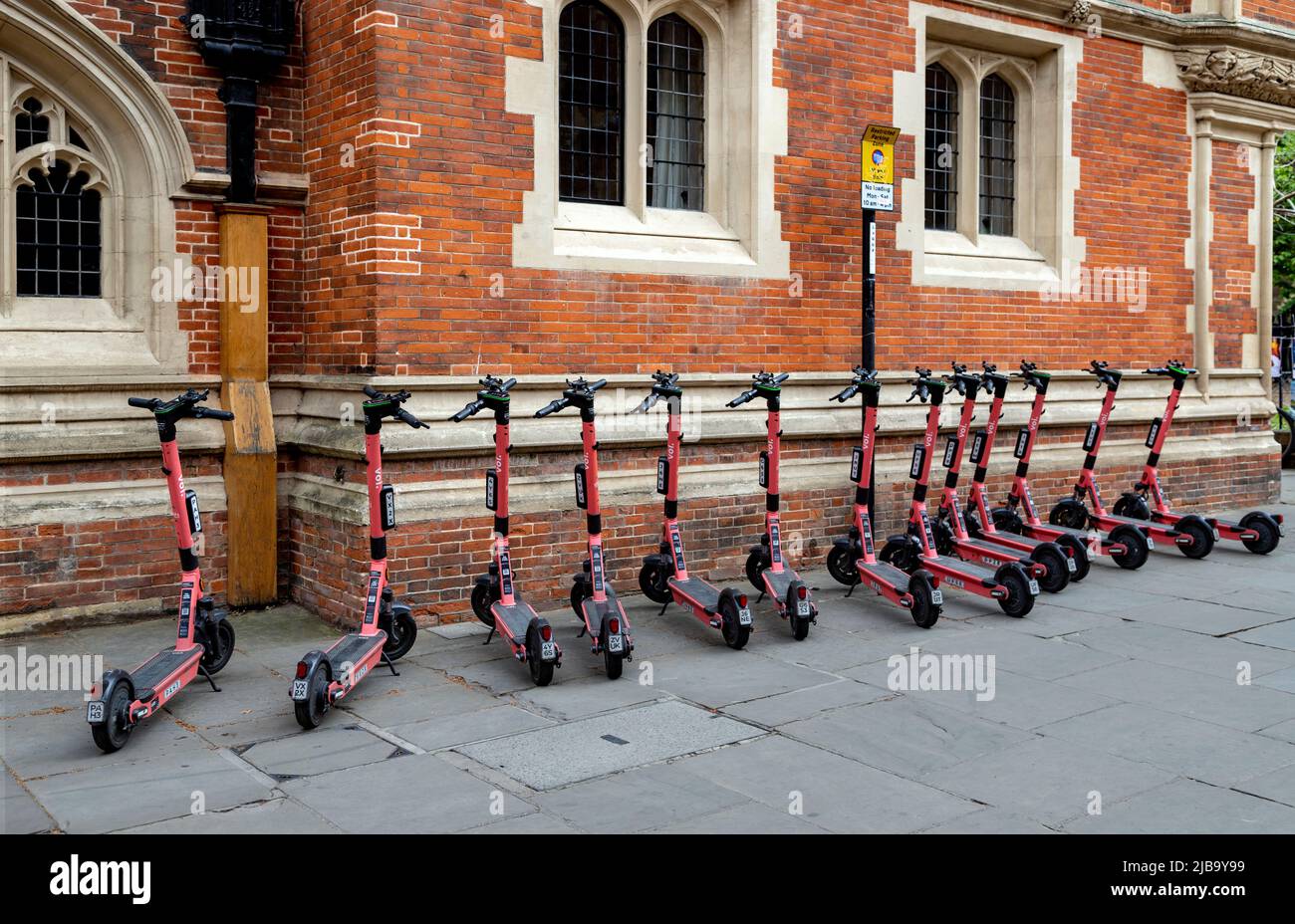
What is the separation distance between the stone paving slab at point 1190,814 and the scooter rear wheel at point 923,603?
2988 mm

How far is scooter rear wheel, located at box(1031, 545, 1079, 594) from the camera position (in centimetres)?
935

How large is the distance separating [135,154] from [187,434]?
1.87m

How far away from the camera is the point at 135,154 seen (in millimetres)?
8430

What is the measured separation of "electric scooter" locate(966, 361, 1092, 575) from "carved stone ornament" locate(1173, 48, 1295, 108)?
15.9 ft

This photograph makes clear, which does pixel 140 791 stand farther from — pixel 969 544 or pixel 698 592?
pixel 969 544

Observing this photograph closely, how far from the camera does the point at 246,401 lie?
8695 mm

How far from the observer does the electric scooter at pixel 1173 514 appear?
1103 centimetres

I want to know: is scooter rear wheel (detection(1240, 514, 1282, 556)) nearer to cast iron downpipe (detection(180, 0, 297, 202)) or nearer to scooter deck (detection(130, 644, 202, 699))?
cast iron downpipe (detection(180, 0, 297, 202))

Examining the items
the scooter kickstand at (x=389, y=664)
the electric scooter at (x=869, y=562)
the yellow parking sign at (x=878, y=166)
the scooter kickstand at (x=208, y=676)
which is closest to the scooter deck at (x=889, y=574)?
the electric scooter at (x=869, y=562)

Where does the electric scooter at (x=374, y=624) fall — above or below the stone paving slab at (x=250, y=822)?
above

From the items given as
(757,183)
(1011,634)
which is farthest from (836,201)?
(1011,634)

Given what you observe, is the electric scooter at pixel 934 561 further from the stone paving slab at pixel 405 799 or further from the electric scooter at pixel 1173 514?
the stone paving slab at pixel 405 799

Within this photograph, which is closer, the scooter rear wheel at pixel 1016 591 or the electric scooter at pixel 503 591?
the electric scooter at pixel 503 591

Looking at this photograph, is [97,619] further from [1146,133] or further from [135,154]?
[1146,133]
